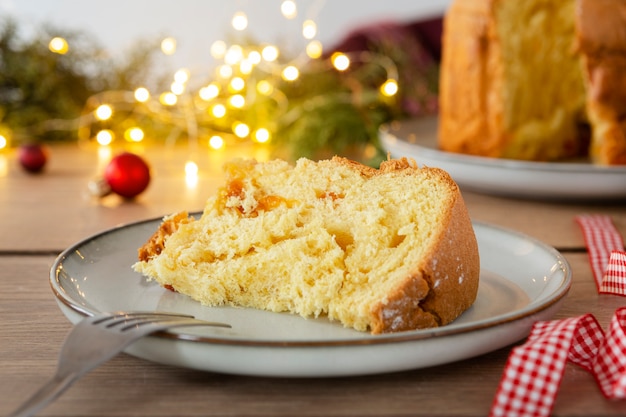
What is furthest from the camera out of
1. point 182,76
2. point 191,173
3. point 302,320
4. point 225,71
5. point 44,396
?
point 225,71

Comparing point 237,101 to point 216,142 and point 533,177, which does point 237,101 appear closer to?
point 216,142

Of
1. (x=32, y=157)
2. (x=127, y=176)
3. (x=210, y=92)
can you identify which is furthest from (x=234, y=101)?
(x=127, y=176)

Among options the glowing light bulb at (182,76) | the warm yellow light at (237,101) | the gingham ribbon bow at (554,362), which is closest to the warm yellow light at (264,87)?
the warm yellow light at (237,101)

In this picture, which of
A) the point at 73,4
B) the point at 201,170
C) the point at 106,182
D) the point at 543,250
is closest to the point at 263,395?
the point at 543,250

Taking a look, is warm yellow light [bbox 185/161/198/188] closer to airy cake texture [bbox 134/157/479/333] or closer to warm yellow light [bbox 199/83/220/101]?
warm yellow light [bbox 199/83/220/101]

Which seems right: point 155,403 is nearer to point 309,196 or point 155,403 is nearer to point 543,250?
point 309,196

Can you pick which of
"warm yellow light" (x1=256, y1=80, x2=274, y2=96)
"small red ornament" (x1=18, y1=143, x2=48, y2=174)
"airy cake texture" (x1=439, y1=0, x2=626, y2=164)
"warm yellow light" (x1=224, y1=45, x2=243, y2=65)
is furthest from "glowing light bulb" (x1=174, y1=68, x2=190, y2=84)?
"airy cake texture" (x1=439, y1=0, x2=626, y2=164)
